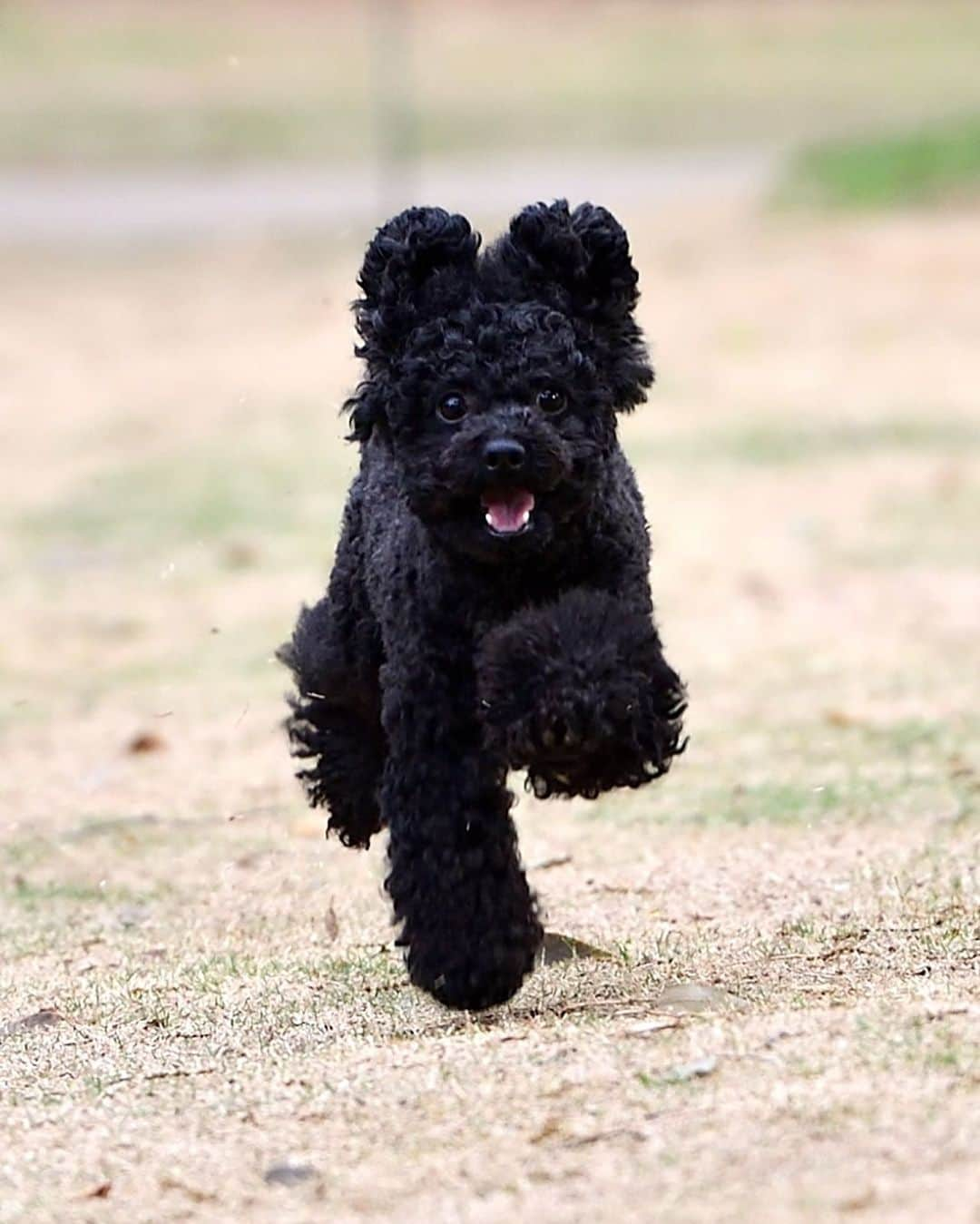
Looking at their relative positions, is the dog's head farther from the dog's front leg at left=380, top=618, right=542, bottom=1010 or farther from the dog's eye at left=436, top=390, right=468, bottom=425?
the dog's front leg at left=380, top=618, right=542, bottom=1010

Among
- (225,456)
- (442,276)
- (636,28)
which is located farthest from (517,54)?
(442,276)

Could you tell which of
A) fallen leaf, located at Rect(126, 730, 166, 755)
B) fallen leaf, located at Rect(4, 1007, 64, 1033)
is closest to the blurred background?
fallen leaf, located at Rect(126, 730, 166, 755)

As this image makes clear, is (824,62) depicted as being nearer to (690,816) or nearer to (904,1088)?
(690,816)

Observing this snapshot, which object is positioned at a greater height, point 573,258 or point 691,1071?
point 573,258

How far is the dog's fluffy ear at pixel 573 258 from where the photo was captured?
18.3ft

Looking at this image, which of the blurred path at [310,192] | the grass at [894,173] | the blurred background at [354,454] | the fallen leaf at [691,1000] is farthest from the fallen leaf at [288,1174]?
the blurred path at [310,192]

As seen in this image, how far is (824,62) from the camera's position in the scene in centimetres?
4553

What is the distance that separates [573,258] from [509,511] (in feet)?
2.04

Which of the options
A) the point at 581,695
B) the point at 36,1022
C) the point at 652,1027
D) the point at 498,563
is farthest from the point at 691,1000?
the point at 36,1022

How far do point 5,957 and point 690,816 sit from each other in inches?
90.6

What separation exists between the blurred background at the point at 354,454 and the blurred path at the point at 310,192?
0.43ft

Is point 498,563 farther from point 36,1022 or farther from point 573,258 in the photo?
point 36,1022

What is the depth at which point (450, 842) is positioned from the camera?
5.55m

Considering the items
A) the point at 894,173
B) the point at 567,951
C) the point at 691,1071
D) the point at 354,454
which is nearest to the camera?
the point at 691,1071
